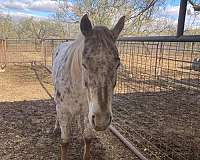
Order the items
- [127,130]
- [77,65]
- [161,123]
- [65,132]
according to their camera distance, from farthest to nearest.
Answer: [161,123], [127,130], [65,132], [77,65]

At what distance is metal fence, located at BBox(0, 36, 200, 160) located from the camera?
122 inches

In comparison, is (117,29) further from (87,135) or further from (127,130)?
(127,130)

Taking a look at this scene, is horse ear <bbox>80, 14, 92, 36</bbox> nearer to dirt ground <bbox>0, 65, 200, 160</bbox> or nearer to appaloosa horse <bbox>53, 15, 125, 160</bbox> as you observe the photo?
appaloosa horse <bbox>53, 15, 125, 160</bbox>

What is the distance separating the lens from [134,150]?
3.46 meters

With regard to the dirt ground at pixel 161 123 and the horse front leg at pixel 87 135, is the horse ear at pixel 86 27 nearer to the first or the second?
the horse front leg at pixel 87 135

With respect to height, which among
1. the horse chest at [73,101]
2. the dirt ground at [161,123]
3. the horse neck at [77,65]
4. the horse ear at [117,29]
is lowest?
the dirt ground at [161,123]

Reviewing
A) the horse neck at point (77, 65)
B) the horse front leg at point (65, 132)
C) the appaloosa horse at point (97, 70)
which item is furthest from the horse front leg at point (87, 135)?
the horse neck at point (77, 65)

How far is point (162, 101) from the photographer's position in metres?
5.98

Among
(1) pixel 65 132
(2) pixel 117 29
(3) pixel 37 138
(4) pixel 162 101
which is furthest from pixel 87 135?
(4) pixel 162 101

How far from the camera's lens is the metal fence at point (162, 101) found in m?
3.10

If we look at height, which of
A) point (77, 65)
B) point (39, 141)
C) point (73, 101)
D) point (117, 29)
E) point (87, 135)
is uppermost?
point (117, 29)

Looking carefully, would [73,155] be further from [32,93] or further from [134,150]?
[32,93]

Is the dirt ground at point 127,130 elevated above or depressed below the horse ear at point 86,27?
below

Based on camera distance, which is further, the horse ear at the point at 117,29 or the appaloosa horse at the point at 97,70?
the horse ear at the point at 117,29
